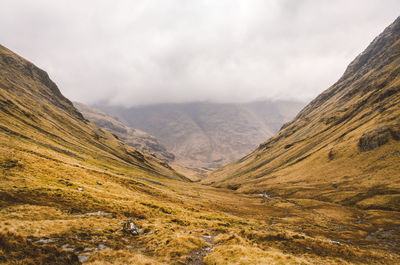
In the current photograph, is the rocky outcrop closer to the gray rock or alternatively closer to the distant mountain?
the gray rock

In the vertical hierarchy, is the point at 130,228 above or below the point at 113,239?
above

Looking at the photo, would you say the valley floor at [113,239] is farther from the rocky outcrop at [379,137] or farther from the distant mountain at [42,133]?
the rocky outcrop at [379,137]

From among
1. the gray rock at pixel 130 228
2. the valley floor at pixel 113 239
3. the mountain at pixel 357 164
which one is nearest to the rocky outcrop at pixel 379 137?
the mountain at pixel 357 164

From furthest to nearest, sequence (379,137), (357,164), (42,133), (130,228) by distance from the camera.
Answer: (42,133) < (379,137) < (357,164) < (130,228)

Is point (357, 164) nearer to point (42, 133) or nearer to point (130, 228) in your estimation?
point (130, 228)

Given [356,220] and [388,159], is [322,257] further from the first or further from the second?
[388,159]

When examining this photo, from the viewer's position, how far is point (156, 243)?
22688 mm

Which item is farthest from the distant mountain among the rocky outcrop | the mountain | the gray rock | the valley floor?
the rocky outcrop

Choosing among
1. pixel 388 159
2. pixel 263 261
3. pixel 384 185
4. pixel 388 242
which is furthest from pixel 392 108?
pixel 263 261

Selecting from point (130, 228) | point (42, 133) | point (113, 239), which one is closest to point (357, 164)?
point (130, 228)

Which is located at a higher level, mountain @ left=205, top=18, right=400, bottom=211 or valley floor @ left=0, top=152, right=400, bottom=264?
mountain @ left=205, top=18, right=400, bottom=211

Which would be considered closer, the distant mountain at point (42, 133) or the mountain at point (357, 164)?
the distant mountain at point (42, 133)

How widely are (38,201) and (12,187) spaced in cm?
547

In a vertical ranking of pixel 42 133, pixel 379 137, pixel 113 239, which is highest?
pixel 379 137
